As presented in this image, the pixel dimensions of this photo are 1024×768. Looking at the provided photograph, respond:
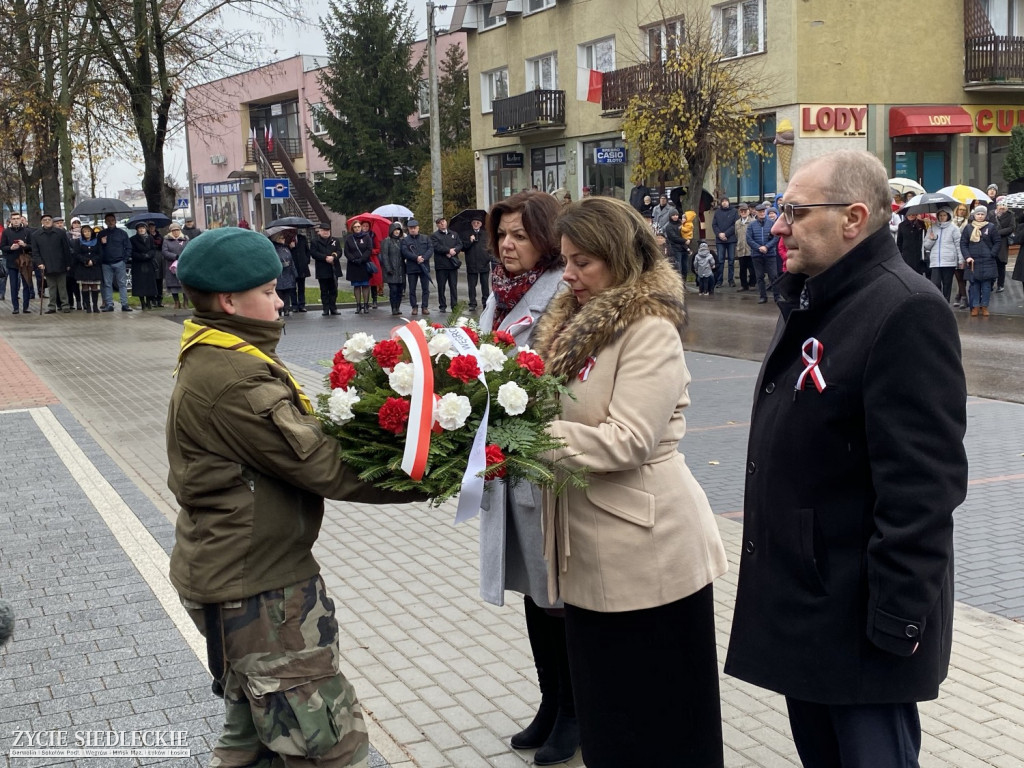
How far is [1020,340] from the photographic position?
49.8 ft

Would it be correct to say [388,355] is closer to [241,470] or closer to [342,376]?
[342,376]

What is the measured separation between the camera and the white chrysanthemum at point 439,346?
2.93 metres

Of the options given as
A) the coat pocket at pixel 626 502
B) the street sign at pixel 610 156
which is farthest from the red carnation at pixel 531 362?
the street sign at pixel 610 156

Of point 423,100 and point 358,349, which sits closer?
point 358,349

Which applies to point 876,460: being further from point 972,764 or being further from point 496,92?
point 496,92

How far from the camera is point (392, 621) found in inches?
209

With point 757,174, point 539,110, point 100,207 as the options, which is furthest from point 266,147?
point 757,174

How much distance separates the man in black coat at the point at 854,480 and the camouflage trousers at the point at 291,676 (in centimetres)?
108

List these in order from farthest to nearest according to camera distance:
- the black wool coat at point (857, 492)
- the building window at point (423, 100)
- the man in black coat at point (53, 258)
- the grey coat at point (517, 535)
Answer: the building window at point (423, 100) < the man in black coat at point (53, 258) < the grey coat at point (517, 535) < the black wool coat at point (857, 492)

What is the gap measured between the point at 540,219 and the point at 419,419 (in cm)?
130

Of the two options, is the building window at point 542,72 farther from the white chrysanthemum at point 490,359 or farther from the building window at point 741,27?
the white chrysanthemum at point 490,359

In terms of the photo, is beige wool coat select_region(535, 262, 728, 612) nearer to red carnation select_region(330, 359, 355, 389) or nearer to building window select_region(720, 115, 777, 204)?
red carnation select_region(330, 359, 355, 389)

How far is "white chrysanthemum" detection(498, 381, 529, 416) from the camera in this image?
287 cm

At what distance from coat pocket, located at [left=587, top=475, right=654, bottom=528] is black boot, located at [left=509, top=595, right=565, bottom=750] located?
2.63ft
